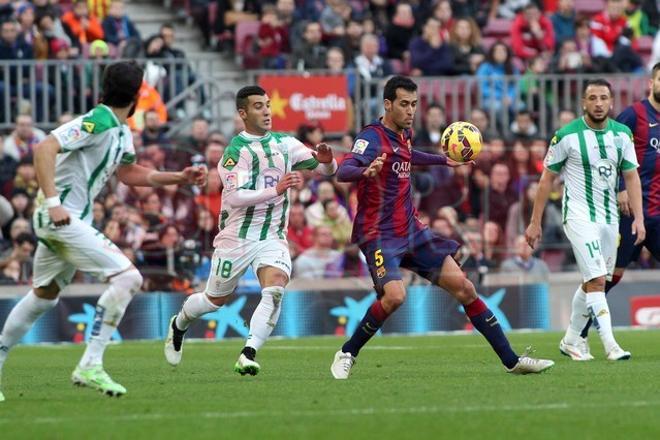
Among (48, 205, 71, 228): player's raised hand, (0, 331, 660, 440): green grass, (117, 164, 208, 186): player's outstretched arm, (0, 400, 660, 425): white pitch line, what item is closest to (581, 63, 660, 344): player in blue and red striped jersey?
(0, 331, 660, 440): green grass

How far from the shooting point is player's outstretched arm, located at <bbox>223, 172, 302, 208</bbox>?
1177 centimetres

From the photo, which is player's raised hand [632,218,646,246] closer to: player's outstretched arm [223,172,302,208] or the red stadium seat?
player's outstretched arm [223,172,302,208]

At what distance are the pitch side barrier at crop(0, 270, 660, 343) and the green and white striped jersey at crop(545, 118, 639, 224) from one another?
699cm

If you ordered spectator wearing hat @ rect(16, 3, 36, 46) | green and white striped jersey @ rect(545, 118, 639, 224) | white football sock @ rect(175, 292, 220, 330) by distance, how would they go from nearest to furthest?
white football sock @ rect(175, 292, 220, 330)
green and white striped jersey @ rect(545, 118, 639, 224)
spectator wearing hat @ rect(16, 3, 36, 46)

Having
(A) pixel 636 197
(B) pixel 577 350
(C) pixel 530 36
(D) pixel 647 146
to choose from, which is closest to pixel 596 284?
(B) pixel 577 350

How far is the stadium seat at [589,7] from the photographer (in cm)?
2919

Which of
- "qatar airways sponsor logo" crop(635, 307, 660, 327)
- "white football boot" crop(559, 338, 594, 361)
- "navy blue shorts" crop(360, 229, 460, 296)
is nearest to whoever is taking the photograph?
"navy blue shorts" crop(360, 229, 460, 296)

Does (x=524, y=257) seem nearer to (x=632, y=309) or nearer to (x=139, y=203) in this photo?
(x=632, y=309)

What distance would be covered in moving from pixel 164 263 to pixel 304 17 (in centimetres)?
715

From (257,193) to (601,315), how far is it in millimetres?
3332

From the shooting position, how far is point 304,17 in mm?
25750

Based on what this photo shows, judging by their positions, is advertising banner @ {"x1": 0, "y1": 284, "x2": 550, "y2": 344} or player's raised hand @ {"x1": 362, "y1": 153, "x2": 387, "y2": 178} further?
advertising banner @ {"x1": 0, "y1": 284, "x2": 550, "y2": 344}

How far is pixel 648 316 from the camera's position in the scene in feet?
68.7

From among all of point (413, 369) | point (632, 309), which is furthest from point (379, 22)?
point (413, 369)
